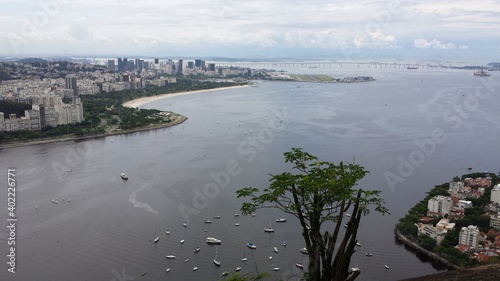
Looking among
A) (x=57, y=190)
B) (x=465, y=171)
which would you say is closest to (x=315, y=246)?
(x=57, y=190)

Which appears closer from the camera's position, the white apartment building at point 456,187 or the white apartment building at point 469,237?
the white apartment building at point 469,237

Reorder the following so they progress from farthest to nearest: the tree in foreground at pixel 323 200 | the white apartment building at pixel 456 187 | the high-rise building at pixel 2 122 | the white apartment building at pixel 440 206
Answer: the high-rise building at pixel 2 122 < the white apartment building at pixel 456 187 < the white apartment building at pixel 440 206 < the tree in foreground at pixel 323 200

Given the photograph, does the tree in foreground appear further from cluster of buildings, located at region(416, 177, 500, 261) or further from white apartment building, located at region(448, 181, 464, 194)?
white apartment building, located at region(448, 181, 464, 194)

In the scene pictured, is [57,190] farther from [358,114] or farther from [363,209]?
[358,114]

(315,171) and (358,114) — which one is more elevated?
(315,171)

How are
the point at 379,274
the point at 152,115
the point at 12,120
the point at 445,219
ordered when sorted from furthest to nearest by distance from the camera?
the point at 152,115 < the point at 12,120 < the point at 445,219 < the point at 379,274

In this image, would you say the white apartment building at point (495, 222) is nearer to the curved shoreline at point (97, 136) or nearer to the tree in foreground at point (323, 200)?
the tree in foreground at point (323, 200)

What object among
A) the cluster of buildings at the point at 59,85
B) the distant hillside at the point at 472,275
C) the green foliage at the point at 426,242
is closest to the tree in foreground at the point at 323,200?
the distant hillside at the point at 472,275

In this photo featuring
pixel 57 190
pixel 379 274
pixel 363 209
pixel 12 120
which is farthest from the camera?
pixel 12 120
